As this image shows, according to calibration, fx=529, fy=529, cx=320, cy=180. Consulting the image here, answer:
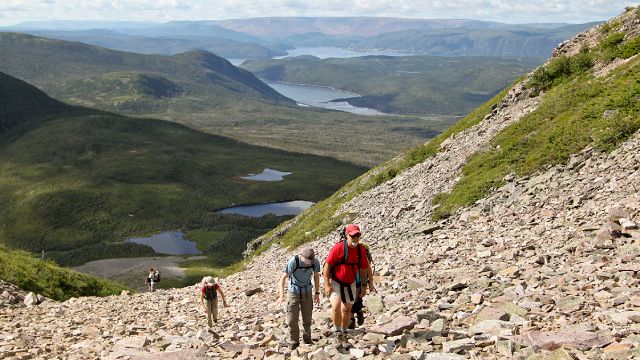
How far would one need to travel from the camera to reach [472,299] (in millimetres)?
16469

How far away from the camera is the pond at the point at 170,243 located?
15450cm

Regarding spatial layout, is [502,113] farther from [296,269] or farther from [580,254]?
[296,269]

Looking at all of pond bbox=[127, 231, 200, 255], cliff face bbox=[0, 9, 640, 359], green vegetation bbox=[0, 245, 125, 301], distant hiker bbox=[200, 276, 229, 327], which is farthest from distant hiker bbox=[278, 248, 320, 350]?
pond bbox=[127, 231, 200, 255]

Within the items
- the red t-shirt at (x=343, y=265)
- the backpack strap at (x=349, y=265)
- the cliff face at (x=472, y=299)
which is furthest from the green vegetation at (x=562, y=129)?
the red t-shirt at (x=343, y=265)

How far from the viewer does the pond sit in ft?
507

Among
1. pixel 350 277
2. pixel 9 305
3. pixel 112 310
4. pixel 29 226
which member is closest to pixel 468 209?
pixel 350 277

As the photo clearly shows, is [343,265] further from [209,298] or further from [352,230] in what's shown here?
[209,298]

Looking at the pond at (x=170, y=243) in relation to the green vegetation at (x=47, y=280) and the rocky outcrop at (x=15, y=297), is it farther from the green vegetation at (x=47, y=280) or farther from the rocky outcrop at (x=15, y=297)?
the rocky outcrop at (x=15, y=297)

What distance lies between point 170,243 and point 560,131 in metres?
147

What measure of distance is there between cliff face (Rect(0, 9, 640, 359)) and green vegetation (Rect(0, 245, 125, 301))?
4697mm

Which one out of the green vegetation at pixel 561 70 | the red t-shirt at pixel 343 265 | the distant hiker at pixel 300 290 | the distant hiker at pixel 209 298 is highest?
the green vegetation at pixel 561 70

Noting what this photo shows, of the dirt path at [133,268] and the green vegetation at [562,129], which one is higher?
the green vegetation at [562,129]

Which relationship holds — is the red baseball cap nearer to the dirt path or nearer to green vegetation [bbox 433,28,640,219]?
green vegetation [bbox 433,28,640,219]

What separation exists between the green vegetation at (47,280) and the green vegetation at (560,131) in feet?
84.2
